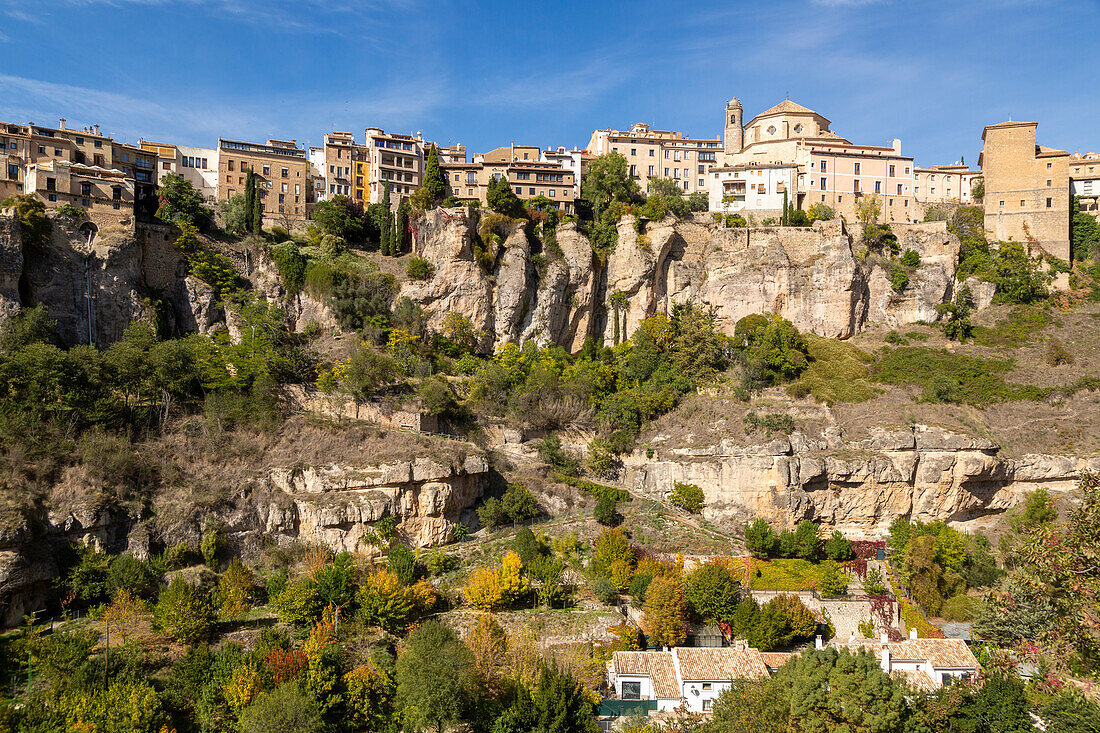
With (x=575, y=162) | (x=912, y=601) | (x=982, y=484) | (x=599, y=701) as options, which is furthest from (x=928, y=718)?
(x=575, y=162)

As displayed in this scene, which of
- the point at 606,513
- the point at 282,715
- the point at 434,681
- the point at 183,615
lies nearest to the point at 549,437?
the point at 606,513

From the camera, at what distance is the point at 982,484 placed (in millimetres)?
39750

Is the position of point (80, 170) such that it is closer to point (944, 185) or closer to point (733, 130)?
point (733, 130)

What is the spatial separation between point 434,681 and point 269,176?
130 feet

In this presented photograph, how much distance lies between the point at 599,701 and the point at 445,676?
5315mm

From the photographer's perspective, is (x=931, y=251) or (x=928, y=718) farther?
(x=931, y=251)

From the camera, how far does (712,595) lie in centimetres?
3155

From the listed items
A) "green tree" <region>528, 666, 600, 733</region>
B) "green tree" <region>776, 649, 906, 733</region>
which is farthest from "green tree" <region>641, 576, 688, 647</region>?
"green tree" <region>776, 649, 906, 733</region>

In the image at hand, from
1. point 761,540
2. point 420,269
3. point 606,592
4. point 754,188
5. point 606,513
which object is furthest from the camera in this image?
point 754,188

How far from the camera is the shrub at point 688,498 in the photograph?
3900 cm

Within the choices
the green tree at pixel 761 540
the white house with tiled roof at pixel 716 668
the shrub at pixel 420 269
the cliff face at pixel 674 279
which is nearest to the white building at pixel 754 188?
the cliff face at pixel 674 279

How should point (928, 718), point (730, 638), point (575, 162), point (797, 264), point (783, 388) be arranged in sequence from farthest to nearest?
point (575, 162) → point (797, 264) → point (783, 388) → point (730, 638) → point (928, 718)

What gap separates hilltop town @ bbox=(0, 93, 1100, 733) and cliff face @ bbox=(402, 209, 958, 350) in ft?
0.80

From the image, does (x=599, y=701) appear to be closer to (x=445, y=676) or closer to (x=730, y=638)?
(x=445, y=676)
